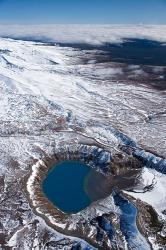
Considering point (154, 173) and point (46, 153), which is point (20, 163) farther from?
point (154, 173)

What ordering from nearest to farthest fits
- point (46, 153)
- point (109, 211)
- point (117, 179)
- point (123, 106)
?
1. point (109, 211)
2. point (117, 179)
3. point (46, 153)
4. point (123, 106)

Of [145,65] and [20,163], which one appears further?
[145,65]

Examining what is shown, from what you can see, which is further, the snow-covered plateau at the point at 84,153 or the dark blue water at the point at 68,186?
the dark blue water at the point at 68,186

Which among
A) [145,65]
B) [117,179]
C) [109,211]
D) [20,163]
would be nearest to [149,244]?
[109,211]

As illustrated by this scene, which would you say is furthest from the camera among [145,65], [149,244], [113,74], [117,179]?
[145,65]

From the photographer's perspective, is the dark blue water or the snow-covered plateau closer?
the snow-covered plateau
